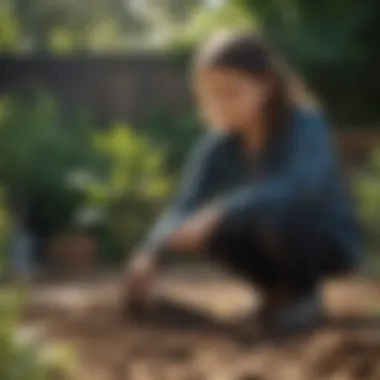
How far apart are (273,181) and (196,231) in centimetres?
11

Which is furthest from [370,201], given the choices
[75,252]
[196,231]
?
[75,252]

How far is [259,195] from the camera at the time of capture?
4.47 feet

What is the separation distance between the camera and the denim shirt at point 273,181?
136 centimetres

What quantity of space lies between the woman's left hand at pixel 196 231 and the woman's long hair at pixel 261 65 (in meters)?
0.12

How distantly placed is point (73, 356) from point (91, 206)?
0.58 ft

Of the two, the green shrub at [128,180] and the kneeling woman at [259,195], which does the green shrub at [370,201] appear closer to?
the kneeling woman at [259,195]

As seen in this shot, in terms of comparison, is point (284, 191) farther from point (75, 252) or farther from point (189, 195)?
point (75, 252)

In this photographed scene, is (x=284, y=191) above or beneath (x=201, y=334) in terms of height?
above

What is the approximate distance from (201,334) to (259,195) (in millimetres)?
174

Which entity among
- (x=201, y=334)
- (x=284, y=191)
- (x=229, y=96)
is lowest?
(x=201, y=334)

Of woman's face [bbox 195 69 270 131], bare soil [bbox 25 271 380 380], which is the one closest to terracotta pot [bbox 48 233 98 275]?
bare soil [bbox 25 271 380 380]

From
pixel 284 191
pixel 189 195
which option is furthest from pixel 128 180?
pixel 284 191

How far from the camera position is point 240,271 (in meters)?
1.37

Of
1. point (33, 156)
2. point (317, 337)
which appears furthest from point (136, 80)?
point (317, 337)
